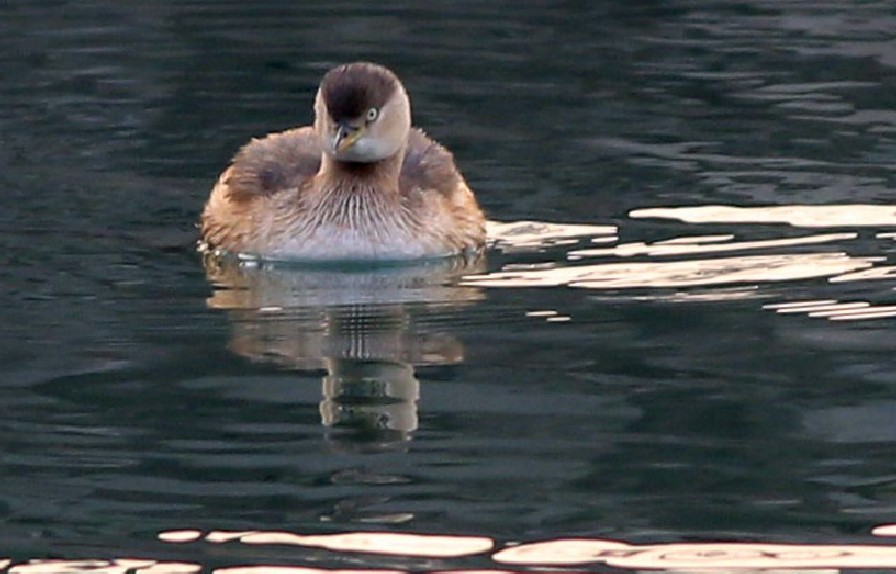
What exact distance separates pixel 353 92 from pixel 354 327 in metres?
1.71

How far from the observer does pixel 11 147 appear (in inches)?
595

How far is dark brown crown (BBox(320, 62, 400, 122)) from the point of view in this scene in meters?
12.1

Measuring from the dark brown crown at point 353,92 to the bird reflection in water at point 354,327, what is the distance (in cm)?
82

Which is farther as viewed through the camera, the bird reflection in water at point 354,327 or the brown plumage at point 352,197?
the brown plumage at point 352,197

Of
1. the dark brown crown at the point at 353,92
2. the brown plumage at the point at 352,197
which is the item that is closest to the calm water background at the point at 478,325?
the brown plumage at the point at 352,197

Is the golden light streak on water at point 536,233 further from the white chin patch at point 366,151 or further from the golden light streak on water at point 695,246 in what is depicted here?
the white chin patch at point 366,151

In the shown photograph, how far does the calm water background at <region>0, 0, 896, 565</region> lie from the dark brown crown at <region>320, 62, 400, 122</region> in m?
0.84

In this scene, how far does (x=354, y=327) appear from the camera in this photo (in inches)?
427

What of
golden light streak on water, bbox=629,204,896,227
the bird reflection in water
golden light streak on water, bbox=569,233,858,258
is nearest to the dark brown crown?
the bird reflection in water

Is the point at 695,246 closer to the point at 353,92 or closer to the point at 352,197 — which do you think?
the point at 352,197

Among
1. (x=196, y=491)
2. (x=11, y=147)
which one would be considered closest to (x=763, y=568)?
(x=196, y=491)

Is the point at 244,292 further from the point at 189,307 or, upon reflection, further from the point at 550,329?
the point at 550,329

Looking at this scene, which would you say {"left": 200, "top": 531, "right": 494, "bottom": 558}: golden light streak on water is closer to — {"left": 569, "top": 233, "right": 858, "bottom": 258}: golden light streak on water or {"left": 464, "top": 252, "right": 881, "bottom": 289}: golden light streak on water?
{"left": 464, "top": 252, "right": 881, "bottom": 289}: golden light streak on water

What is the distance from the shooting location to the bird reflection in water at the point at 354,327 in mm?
9477
